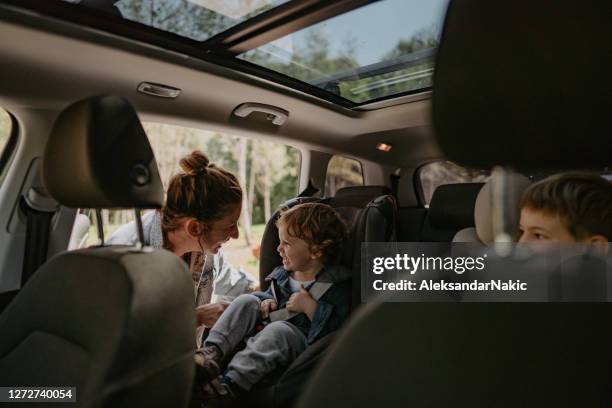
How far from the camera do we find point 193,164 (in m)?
1.94

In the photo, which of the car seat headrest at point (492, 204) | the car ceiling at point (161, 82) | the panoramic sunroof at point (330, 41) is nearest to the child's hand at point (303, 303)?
the car ceiling at point (161, 82)

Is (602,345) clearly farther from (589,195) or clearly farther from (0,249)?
(0,249)

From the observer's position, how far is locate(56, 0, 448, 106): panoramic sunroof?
Result: 1855 mm

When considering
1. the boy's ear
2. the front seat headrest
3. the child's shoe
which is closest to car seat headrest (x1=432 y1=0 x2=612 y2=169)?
the boy's ear

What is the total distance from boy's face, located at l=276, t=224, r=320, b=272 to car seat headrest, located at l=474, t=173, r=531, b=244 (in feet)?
4.41

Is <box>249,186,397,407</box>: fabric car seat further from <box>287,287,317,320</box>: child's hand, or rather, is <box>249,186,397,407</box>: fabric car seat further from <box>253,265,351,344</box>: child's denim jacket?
<box>287,287,317,320</box>: child's hand

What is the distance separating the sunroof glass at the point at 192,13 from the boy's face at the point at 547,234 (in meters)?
1.40

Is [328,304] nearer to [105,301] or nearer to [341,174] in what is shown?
[105,301]

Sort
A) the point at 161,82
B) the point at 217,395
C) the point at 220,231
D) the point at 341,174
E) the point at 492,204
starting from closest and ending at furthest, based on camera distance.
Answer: the point at 492,204, the point at 217,395, the point at 161,82, the point at 220,231, the point at 341,174

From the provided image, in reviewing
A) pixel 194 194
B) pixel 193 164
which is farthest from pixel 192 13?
pixel 194 194

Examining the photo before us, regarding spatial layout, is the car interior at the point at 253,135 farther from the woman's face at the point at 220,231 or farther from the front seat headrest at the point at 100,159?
the woman's face at the point at 220,231

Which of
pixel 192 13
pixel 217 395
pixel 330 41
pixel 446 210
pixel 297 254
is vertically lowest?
pixel 217 395

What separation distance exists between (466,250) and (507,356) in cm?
18

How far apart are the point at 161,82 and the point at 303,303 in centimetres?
105
